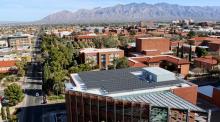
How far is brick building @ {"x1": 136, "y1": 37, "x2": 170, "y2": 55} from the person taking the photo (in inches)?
4043

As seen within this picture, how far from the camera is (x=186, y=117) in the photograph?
34625 mm

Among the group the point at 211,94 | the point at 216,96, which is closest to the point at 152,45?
the point at 211,94

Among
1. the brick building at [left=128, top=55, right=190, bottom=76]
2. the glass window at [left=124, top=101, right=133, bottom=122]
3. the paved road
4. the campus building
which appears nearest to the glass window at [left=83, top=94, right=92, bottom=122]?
the campus building

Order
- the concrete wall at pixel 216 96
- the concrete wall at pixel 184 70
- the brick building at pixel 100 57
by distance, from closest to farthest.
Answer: the concrete wall at pixel 216 96
the concrete wall at pixel 184 70
the brick building at pixel 100 57

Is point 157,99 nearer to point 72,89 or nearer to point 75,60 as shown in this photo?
point 72,89

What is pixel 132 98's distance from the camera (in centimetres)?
3953

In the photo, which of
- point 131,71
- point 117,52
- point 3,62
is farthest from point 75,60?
point 131,71

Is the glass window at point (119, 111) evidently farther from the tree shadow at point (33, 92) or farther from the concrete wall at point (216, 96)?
the tree shadow at point (33, 92)

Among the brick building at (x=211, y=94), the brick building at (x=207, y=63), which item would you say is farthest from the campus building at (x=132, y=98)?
the brick building at (x=207, y=63)

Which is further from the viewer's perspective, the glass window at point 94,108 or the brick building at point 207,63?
the brick building at point 207,63

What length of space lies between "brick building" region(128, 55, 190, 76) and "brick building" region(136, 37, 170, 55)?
12.2 meters

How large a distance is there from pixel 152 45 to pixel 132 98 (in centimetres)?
6744

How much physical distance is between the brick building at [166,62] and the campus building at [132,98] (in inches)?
1222

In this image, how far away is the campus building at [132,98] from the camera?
35.0 m
